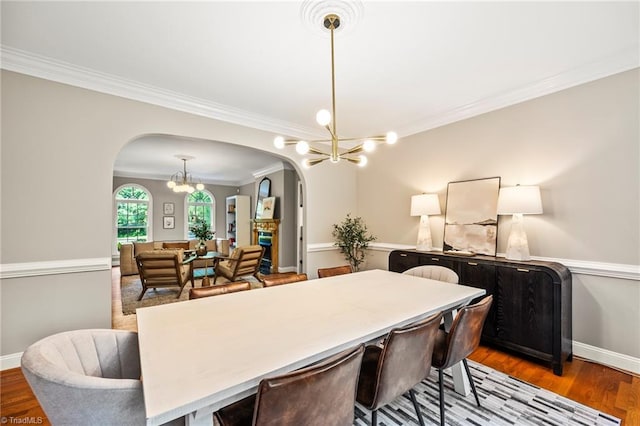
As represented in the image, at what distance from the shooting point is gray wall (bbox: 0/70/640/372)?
2.41m

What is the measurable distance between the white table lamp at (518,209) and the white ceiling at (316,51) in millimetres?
1090

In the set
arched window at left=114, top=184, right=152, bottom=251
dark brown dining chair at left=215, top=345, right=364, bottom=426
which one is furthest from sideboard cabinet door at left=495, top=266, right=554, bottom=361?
arched window at left=114, top=184, right=152, bottom=251

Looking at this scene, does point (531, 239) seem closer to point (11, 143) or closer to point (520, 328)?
point (520, 328)

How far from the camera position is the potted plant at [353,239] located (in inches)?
177

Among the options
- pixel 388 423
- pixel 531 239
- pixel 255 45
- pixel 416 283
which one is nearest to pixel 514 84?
pixel 531 239

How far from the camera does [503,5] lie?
1.84 metres

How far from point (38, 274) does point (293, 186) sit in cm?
521

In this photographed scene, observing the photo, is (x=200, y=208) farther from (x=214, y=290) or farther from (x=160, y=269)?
(x=214, y=290)

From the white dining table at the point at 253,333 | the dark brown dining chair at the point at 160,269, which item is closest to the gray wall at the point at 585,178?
the white dining table at the point at 253,333

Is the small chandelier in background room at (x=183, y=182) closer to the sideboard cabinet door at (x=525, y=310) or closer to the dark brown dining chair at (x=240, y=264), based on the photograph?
the dark brown dining chair at (x=240, y=264)

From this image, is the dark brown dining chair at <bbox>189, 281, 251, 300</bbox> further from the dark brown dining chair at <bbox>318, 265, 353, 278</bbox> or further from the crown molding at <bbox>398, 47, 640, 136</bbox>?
the crown molding at <bbox>398, 47, 640, 136</bbox>

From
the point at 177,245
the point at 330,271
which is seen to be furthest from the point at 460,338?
the point at 177,245

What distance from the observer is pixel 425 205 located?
143 inches

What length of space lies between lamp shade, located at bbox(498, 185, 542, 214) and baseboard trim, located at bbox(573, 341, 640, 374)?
52.5 inches
